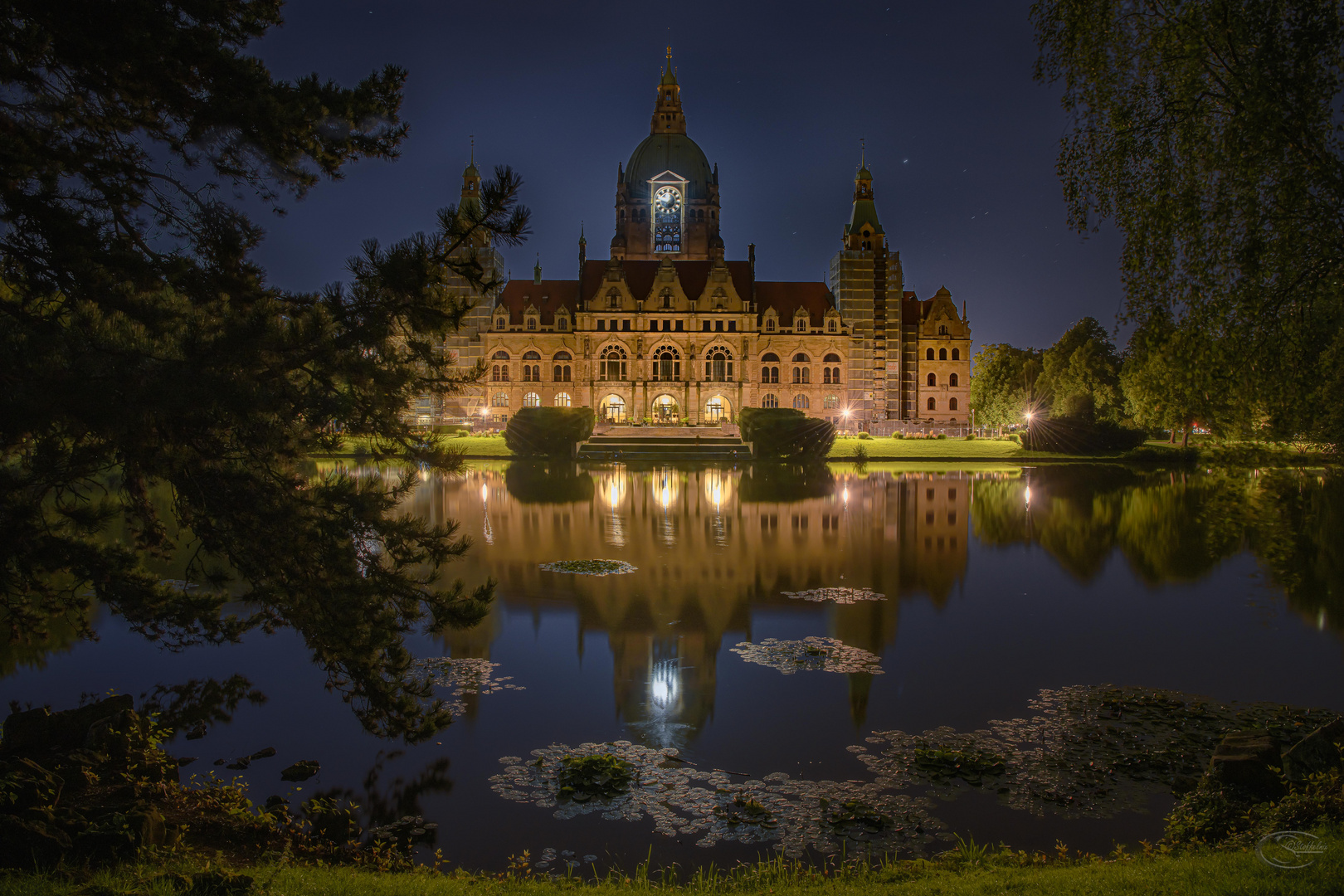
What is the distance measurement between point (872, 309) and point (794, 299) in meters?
6.66

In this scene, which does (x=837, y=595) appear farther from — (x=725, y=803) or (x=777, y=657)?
(x=725, y=803)

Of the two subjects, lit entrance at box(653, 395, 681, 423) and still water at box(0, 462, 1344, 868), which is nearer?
still water at box(0, 462, 1344, 868)

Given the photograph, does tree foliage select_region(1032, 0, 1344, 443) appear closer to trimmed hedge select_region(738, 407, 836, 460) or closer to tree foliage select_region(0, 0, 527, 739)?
tree foliage select_region(0, 0, 527, 739)

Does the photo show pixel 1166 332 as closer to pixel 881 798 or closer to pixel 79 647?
pixel 881 798

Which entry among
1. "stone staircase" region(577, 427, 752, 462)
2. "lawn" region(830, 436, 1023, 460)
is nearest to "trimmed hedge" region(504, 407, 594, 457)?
"stone staircase" region(577, 427, 752, 462)

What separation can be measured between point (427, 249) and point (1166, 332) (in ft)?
21.1

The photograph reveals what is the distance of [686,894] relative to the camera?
5.79 m

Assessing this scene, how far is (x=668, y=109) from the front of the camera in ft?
272

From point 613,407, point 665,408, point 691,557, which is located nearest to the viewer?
point 691,557

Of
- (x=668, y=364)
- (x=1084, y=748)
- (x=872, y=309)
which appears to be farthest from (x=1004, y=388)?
(x=1084, y=748)

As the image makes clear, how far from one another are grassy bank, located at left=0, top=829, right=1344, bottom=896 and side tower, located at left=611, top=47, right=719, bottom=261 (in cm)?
7459

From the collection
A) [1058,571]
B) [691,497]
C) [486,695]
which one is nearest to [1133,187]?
[486,695]

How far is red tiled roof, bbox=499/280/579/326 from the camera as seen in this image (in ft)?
231

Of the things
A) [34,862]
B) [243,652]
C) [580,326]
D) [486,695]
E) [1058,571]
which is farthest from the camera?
[580,326]
